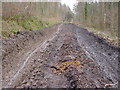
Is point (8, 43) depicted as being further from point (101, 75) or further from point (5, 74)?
point (101, 75)

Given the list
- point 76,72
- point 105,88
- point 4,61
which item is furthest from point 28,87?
point 4,61

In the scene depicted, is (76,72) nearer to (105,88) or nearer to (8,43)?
(105,88)

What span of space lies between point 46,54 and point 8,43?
2718 millimetres

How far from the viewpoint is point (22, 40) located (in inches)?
497

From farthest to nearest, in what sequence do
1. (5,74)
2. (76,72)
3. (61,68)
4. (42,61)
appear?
1. (42,61)
2. (5,74)
3. (61,68)
4. (76,72)

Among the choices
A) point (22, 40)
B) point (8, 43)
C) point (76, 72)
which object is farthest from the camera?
point (22, 40)

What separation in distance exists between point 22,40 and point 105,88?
797 cm

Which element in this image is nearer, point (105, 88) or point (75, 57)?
point (105, 88)

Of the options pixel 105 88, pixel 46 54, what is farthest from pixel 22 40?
pixel 105 88

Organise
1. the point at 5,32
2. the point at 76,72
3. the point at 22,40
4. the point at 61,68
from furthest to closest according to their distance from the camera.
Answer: the point at 5,32 < the point at 22,40 < the point at 61,68 < the point at 76,72

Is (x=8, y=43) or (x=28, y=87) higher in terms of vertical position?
(x=8, y=43)

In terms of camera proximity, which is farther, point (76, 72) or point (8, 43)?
point (8, 43)

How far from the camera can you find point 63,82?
5.83 m

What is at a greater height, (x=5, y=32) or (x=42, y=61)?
(x=5, y=32)
